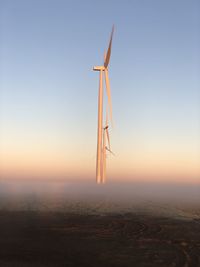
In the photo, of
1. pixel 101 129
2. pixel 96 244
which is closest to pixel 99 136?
pixel 101 129

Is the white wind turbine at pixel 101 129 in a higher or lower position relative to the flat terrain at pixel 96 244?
higher

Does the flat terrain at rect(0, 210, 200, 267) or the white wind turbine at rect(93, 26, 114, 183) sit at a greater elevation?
the white wind turbine at rect(93, 26, 114, 183)

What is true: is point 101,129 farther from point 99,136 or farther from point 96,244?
point 96,244

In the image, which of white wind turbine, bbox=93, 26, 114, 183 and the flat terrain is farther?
white wind turbine, bbox=93, 26, 114, 183

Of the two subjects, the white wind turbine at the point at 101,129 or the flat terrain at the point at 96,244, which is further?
the white wind turbine at the point at 101,129

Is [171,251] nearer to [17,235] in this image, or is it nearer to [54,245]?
[54,245]

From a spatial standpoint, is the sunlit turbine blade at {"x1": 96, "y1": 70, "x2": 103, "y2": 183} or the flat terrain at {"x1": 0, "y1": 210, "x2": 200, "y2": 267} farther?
the sunlit turbine blade at {"x1": 96, "y1": 70, "x2": 103, "y2": 183}

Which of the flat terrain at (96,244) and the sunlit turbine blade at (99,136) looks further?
the sunlit turbine blade at (99,136)

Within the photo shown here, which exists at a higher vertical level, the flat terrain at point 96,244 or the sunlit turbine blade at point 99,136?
the sunlit turbine blade at point 99,136
